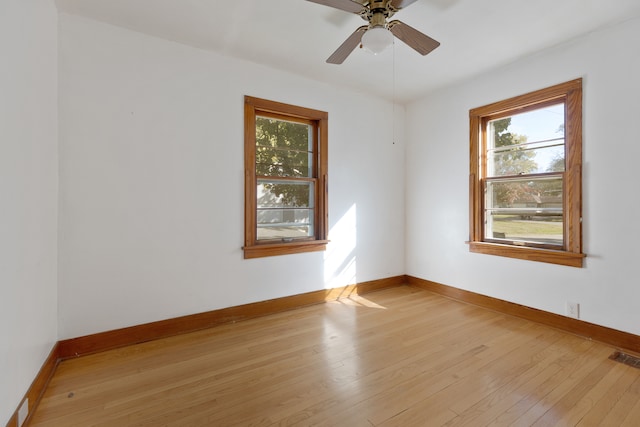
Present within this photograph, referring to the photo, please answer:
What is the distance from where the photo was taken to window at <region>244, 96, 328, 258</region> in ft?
10.3

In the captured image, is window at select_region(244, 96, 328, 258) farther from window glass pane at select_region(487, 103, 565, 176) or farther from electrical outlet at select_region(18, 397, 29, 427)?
window glass pane at select_region(487, 103, 565, 176)

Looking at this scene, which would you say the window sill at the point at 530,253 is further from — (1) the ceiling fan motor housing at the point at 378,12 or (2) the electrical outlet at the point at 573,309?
(1) the ceiling fan motor housing at the point at 378,12

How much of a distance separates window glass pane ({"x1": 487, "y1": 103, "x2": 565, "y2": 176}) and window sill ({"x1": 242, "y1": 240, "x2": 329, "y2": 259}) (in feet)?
7.37

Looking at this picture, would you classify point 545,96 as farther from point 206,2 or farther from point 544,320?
point 206,2

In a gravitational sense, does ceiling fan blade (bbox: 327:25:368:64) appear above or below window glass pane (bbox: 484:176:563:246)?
above

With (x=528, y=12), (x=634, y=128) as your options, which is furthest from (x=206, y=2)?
(x=634, y=128)

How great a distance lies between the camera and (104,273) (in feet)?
8.02

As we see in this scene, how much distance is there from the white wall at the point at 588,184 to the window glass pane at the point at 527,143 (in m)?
0.25

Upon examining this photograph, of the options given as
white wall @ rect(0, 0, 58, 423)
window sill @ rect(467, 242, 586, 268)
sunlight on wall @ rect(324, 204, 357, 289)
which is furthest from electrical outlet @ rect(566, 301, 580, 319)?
white wall @ rect(0, 0, 58, 423)

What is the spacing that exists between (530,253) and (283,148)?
114 inches

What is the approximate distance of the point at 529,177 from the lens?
10.2ft

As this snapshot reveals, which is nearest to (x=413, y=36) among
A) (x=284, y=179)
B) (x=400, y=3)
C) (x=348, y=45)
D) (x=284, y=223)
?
(x=400, y=3)

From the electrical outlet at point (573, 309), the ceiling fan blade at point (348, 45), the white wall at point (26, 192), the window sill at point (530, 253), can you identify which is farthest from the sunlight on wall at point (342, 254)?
the white wall at point (26, 192)

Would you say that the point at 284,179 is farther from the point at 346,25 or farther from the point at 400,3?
the point at 400,3
